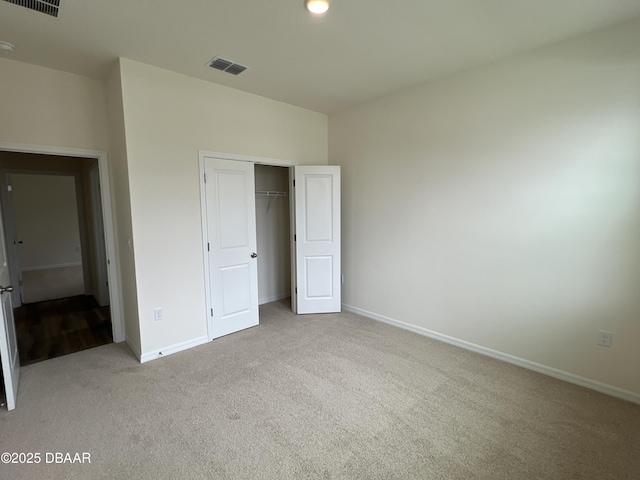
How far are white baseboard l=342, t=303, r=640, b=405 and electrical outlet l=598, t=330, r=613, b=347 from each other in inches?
13.0

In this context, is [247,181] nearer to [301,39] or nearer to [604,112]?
[301,39]

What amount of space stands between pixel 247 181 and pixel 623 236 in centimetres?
353

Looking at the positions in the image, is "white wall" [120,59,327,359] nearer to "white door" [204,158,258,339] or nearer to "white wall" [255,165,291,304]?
"white door" [204,158,258,339]

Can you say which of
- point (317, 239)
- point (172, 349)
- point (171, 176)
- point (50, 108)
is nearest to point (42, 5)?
point (50, 108)

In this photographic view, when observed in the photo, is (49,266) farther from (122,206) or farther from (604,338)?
(604,338)

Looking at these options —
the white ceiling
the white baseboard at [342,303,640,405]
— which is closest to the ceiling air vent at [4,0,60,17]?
the white ceiling

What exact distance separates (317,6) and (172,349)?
330 centimetres

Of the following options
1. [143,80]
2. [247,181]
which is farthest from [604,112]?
[143,80]

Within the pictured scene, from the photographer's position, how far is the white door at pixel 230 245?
134 inches

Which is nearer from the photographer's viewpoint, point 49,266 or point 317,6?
point 317,6

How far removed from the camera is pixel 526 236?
9.06ft

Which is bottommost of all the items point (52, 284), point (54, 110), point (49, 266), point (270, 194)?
point (52, 284)

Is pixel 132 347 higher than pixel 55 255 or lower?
lower

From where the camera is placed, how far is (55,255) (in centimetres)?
747
